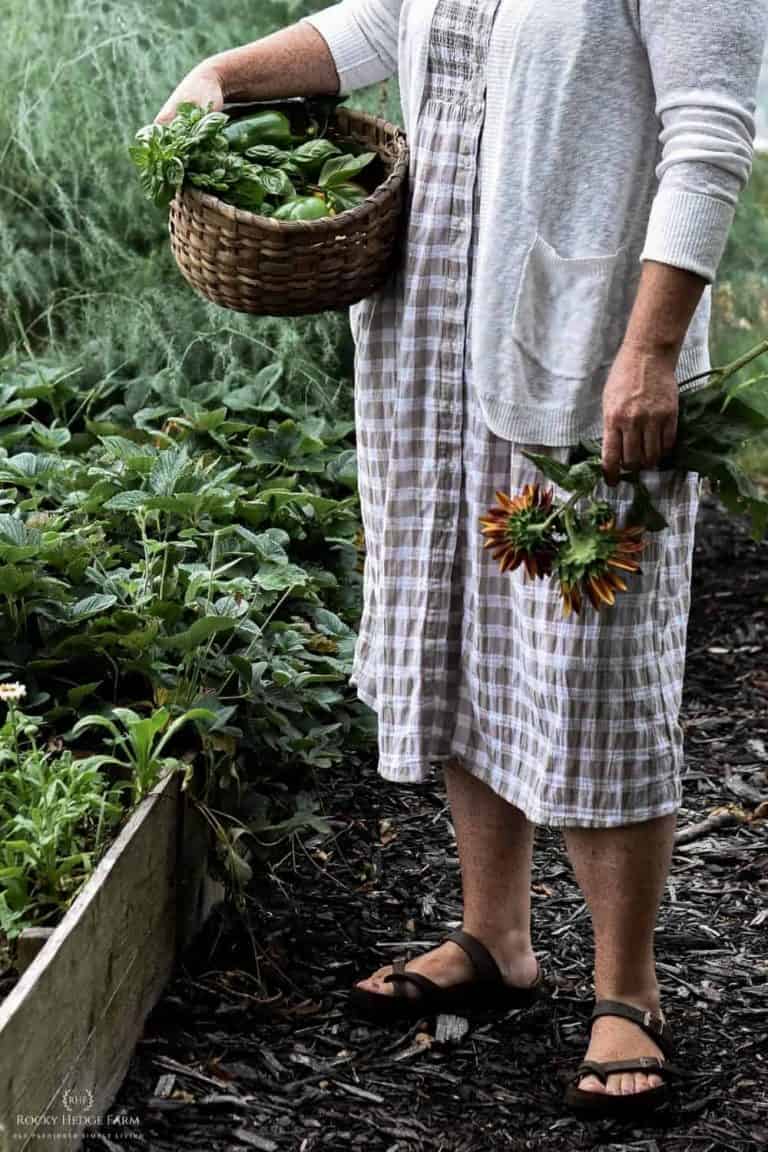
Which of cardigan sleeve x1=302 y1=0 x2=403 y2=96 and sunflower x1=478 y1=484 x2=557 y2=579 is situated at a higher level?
cardigan sleeve x1=302 y1=0 x2=403 y2=96

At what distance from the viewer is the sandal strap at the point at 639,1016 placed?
202 cm

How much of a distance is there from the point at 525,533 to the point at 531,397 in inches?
8.2

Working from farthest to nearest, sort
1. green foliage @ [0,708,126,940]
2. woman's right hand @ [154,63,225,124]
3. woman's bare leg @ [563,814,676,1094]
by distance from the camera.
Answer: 1. woman's right hand @ [154,63,225,124]
2. woman's bare leg @ [563,814,676,1094]
3. green foliage @ [0,708,126,940]

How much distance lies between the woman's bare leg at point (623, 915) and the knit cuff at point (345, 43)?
109 centimetres

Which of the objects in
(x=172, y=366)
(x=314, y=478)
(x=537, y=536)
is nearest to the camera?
(x=537, y=536)

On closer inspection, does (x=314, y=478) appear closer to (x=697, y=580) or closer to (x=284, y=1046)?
(x=697, y=580)

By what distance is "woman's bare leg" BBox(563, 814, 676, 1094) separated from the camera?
194 cm

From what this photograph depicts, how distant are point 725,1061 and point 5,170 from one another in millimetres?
3111

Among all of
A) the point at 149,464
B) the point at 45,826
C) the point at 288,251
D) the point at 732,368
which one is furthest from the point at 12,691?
the point at 732,368

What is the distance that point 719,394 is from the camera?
1766 mm

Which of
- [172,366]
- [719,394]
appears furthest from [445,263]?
[172,366]

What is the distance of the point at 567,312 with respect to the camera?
71.3 inches

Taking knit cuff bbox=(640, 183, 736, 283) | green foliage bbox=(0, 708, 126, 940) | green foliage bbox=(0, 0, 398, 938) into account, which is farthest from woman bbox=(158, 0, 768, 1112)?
green foliage bbox=(0, 708, 126, 940)

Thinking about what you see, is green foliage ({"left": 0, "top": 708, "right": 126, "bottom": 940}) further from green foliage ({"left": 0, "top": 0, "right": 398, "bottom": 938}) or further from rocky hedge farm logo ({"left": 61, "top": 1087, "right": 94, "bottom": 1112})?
rocky hedge farm logo ({"left": 61, "top": 1087, "right": 94, "bottom": 1112})
